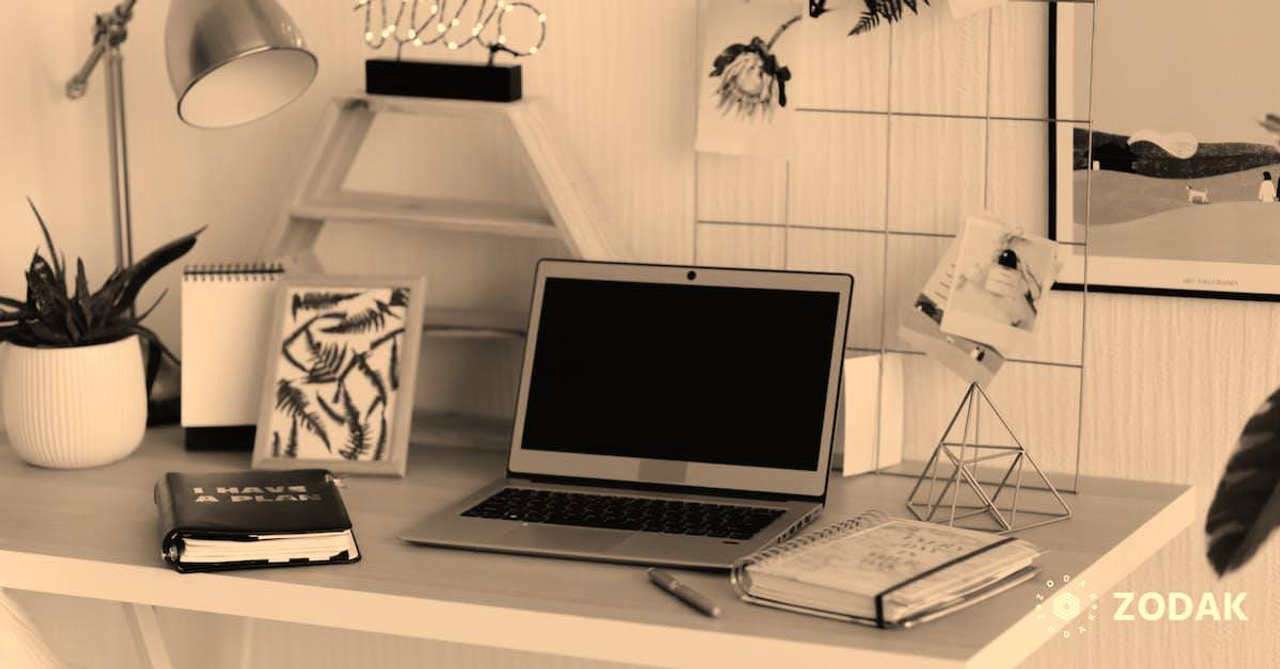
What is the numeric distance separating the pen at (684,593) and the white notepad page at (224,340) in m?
0.65

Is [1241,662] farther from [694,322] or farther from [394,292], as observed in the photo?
[394,292]

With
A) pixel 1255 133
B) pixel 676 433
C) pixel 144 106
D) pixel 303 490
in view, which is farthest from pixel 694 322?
pixel 144 106

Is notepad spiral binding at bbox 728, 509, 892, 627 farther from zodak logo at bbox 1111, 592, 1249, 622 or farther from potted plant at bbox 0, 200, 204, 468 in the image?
potted plant at bbox 0, 200, 204, 468

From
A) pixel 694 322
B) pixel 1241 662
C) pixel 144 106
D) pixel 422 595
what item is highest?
pixel 144 106

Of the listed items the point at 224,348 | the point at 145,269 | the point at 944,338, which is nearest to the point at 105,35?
the point at 145,269

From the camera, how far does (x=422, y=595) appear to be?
1.48 metres

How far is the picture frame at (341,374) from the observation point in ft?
6.15

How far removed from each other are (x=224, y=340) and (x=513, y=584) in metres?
0.62

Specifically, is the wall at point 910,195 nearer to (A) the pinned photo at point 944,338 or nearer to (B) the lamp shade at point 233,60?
(A) the pinned photo at point 944,338

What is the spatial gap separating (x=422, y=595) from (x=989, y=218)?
2.40 feet

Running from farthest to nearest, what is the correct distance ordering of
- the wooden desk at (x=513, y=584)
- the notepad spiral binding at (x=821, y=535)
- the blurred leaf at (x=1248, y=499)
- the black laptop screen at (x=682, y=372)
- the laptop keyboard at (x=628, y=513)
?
1. the black laptop screen at (x=682, y=372)
2. the laptop keyboard at (x=628, y=513)
3. the notepad spiral binding at (x=821, y=535)
4. the wooden desk at (x=513, y=584)
5. the blurred leaf at (x=1248, y=499)

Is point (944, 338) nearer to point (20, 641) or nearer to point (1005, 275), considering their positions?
point (1005, 275)

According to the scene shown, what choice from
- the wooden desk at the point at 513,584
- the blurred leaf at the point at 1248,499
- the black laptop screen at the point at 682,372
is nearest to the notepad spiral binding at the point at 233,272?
the wooden desk at the point at 513,584

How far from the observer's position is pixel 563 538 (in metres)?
1.62
